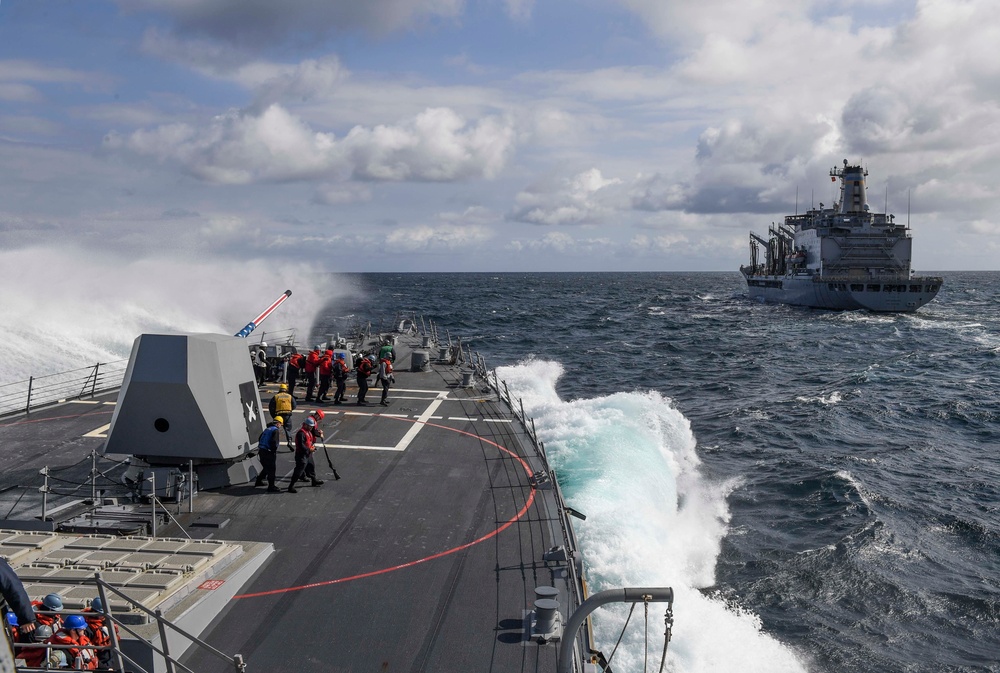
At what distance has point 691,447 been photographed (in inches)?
1067

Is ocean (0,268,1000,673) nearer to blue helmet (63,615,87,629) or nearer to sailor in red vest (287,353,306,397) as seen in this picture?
blue helmet (63,615,87,629)

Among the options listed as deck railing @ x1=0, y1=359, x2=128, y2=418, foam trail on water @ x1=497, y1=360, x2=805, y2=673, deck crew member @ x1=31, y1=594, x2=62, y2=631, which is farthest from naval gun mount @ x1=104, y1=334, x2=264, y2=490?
deck railing @ x1=0, y1=359, x2=128, y2=418

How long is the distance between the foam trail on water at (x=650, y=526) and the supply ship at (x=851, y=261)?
65819 mm

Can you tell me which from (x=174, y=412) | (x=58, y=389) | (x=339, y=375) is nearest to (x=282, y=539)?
(x=174, y=412)

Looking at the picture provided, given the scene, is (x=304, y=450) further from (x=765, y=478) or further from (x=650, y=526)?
(x=765, y=478)

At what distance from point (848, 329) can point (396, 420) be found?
207 ft

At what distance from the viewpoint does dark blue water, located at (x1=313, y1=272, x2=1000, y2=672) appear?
542 inches

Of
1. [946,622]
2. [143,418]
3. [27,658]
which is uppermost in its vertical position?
[143,418]

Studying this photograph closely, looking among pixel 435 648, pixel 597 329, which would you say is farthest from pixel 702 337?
pixel 435 648

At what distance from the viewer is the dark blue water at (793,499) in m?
13.8

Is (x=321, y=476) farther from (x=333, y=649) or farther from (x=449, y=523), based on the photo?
(x=333, y=649)

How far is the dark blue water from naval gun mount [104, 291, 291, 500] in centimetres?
735

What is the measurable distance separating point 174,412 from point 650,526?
33.2 ft

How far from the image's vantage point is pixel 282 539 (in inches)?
430
